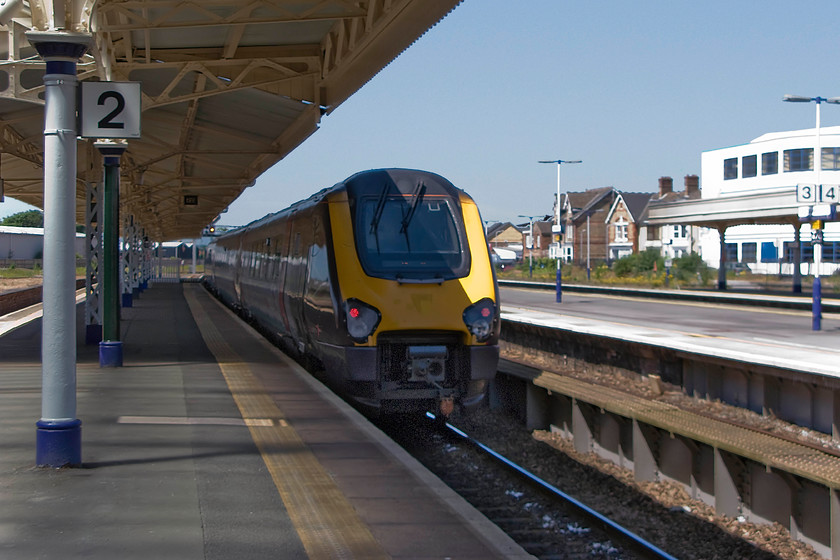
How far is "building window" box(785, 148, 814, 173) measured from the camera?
52.7 meters

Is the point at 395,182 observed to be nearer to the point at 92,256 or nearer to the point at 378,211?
the point at 378,211

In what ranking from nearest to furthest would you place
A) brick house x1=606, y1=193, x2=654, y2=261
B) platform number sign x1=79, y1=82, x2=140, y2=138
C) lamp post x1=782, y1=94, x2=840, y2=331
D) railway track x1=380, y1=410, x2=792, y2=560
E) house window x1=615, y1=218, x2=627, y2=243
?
platform number sign x1=79, y1=82, x2=140, y2=138 < railway track x1=380, y1=410, x2=792, y2=560 < lamp post x1=782, y1=94, x2=840, y2=331 < brick house x1=606, y1=193, x2=654, y2=261 < house window x1=615, y1=218, x2=627, y2=243

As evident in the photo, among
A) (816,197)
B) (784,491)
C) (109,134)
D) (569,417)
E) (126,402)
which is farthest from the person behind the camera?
Answer: (816,197)

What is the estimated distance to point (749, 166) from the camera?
5675 centimetres

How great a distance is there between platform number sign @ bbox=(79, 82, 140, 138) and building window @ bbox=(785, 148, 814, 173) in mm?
50792

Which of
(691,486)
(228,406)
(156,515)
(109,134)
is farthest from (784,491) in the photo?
(109,134)

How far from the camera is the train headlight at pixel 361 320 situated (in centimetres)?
1123

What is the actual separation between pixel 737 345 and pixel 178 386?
420 inches

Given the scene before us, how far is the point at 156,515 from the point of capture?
20.1ft

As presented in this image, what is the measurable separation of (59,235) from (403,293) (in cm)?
512

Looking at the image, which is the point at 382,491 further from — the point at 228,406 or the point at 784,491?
the point at 784,491

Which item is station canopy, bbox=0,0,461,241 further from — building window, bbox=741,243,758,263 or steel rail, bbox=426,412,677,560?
building window, bbox=741,243,758,263

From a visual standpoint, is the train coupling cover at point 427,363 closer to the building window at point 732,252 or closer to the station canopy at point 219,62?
the station canopy at point 219,62

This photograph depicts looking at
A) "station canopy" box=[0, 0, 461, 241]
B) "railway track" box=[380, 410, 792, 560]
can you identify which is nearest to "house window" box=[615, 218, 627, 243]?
"station canopy" box=[0, 0, 461, 241]
